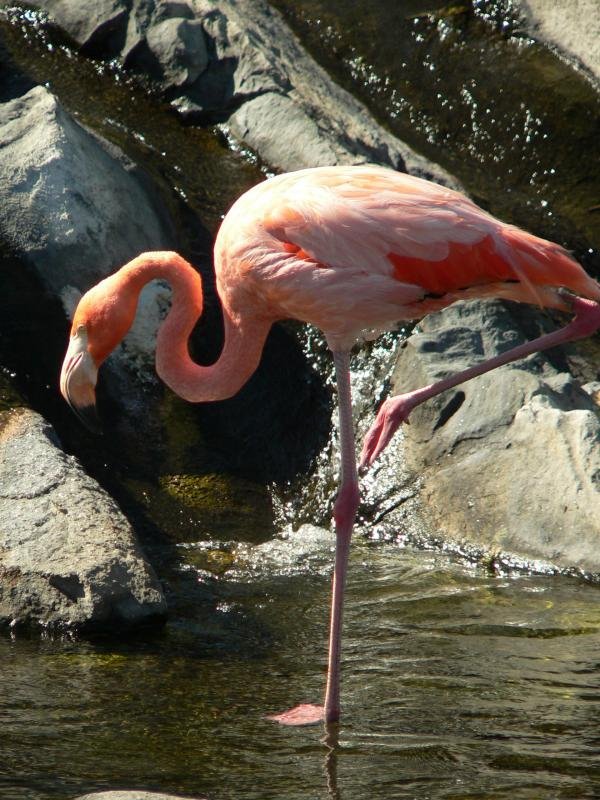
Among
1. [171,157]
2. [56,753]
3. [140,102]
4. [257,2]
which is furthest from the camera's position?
[257,2]

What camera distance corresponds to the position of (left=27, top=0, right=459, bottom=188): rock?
25.8 ft

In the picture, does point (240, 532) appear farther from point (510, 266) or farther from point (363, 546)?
point (510, 266)

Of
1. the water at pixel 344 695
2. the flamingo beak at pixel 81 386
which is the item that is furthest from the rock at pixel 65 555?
the flamingo beak at pixel 81 386

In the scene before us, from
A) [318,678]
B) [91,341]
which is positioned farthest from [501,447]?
[91,341]

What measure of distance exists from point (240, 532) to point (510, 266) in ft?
7.12

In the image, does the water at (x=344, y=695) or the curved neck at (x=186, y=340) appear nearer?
the water at (x=344, y=695)

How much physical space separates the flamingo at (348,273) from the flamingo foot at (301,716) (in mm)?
368

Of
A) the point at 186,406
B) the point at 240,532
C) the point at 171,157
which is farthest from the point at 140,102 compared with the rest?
the point at 240,532

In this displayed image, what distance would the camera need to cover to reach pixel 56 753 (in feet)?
11.5

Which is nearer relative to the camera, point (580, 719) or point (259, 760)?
point (259, 760)

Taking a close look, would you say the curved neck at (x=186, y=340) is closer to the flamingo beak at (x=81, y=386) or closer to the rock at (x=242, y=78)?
the flamingo beak at (x=81, y=386)

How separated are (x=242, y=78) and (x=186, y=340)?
13.3 ft

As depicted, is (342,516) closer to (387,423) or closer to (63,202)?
(387,423)

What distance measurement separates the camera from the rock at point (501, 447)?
213 inches
